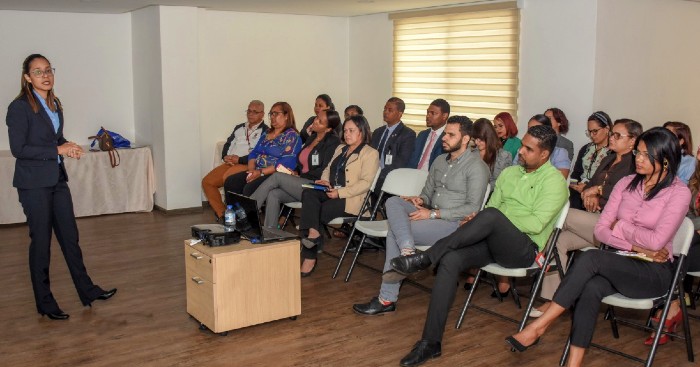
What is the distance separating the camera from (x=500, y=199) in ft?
15.7

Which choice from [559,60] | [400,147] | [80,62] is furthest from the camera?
[80,62]

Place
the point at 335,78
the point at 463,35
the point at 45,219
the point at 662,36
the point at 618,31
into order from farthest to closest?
the point at 335,78
the point at 463,35
the point at 662,36
the point at 618,31
the point at 45,219

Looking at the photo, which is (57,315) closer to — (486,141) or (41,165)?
(41,165)

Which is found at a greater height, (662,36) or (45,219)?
(662,36)

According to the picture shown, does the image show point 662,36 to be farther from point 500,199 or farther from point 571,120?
point 500,199

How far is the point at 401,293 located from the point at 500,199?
3.81ft

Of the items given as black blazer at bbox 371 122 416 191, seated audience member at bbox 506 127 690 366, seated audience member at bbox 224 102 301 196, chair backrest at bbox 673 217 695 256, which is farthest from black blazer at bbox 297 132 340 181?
chair backrest at bbox 673 217 695 256

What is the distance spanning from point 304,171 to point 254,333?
2562 millimetres

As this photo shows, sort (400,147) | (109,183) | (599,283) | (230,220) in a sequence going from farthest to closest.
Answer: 1. (109,183)
2. (400,147)
3. (230,220)
4. (599,283)

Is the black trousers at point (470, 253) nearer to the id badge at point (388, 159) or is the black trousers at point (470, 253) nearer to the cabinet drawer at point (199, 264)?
the cabinet drawer at point (199, 264)

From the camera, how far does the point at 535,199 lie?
4.51m

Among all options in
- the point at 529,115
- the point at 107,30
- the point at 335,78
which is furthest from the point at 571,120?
the point at 107,30

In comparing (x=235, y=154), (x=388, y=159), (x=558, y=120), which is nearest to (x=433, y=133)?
(x=388, y=159)

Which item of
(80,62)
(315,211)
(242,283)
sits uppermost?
(80,62)
